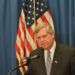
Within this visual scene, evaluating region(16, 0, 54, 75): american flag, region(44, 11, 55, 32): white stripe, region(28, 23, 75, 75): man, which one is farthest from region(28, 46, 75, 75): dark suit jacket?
region(16, 0, 54, 75): american flag

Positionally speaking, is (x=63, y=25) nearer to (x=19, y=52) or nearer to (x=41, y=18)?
(x=41, y=18)

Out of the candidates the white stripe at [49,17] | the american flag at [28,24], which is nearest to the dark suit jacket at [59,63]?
the white stripe at [49,17]

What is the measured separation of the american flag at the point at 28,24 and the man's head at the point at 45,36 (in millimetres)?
308

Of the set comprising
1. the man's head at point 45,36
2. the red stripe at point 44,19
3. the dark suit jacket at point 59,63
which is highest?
the red stripe at point 44,19

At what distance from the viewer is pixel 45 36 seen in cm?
299

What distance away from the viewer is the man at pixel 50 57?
9.45 ft

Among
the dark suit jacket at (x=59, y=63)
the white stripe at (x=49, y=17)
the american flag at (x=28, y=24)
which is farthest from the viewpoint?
the american flag at (x=28, y=24)

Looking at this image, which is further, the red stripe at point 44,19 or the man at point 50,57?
the red stripe at point 44,19

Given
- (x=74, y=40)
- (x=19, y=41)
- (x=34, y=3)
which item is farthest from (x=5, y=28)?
(x=74, y=40)

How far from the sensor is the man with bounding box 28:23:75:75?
2881 mm

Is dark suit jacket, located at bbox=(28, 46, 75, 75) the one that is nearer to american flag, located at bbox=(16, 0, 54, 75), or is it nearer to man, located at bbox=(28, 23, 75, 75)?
man, located at bbox=(28, 23, 75, 75)

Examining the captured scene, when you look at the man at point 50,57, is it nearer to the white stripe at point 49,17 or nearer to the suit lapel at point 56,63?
the suit lapel at point 56,63

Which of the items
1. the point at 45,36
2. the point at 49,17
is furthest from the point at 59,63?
the point at 49,17

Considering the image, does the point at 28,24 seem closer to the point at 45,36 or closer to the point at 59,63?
the point at 45,36
